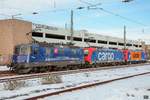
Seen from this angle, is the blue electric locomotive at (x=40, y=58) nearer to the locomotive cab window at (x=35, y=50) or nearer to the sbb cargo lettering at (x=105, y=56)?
the locomotive cab window at (x=35, y=50)

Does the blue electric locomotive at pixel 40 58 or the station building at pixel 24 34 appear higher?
the station building at pixel 24 34

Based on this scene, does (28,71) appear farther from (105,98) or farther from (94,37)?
(94,37)

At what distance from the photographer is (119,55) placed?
173ft

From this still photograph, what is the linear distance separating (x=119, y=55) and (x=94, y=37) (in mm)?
36625

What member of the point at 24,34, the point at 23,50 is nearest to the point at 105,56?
the point at 23,50

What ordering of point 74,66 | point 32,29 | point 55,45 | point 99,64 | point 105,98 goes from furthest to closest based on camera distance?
point 32,29 < point 99,64 < point 74,66 < point 55,45 < point 105,98

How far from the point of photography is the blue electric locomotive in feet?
96.5

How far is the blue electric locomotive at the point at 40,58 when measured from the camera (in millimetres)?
29400

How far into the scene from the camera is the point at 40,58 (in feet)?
100

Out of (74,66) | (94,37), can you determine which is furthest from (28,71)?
(94,37)

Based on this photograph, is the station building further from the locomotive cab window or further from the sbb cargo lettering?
the locomotive cab window

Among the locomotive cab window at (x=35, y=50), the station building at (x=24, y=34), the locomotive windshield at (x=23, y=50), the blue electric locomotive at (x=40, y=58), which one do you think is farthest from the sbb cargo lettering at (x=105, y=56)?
the station building at (x=24, y=34)

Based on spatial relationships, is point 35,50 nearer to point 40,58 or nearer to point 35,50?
point 35,50

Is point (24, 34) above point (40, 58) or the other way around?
above
